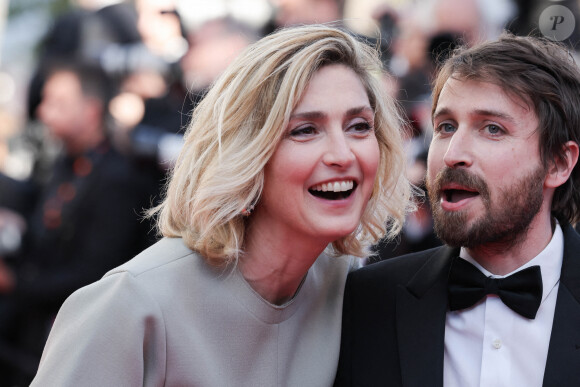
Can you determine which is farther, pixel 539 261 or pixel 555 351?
pixel 539 261

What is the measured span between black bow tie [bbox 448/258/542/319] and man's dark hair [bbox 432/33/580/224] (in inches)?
16.2

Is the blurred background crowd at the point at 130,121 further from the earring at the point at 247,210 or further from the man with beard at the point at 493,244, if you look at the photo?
the earring at the point at 247,210

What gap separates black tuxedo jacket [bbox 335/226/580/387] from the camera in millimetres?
2727

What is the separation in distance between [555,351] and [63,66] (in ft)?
13.5

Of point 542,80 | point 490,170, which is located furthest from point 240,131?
point 542,80

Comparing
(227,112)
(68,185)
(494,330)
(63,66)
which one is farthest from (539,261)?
(63,66)

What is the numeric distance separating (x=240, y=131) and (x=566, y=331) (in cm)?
129

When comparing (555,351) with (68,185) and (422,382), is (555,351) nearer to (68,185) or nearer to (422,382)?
(422,382)

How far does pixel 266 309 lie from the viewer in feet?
9.69

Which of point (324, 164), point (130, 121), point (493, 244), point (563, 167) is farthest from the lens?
point (130, 121)

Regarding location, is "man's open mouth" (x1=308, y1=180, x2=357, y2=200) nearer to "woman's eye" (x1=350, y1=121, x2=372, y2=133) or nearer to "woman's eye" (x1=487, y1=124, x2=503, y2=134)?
"woman's eye" (x1=350, y1=121, x2=372, y2=133)

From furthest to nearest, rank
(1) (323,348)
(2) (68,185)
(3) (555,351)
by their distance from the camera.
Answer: (2) (68,185) < (1) (323,348) < (3) (555,351)

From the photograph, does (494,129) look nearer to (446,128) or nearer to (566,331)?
(446,128)

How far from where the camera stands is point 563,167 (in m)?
3.05
